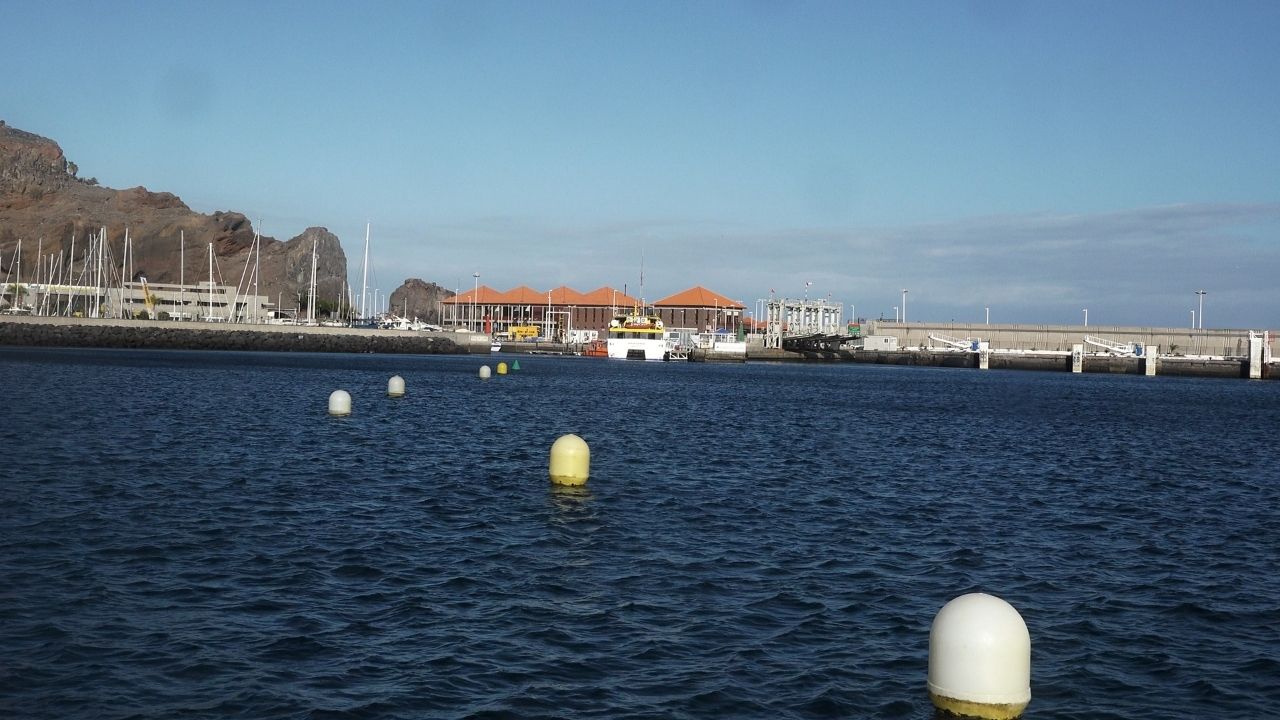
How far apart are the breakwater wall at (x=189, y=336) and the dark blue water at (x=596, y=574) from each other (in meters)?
123

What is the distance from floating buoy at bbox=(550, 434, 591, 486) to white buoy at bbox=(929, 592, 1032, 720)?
17.2 meters

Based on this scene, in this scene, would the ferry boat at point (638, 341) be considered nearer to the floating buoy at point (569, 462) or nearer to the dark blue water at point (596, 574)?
the dark blue water at point (596, 574)

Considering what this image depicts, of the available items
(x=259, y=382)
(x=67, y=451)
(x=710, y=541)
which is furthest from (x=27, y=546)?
(x=259, y=382)

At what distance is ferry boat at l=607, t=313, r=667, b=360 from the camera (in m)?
176

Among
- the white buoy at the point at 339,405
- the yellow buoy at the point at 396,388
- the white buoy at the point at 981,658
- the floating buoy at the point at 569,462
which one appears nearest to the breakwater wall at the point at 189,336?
the yellow buoy at the point at 396,388

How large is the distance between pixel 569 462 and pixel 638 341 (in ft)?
491

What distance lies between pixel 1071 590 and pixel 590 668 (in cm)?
890

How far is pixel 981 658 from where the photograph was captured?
10562 mm

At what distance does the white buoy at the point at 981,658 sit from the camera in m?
10.5

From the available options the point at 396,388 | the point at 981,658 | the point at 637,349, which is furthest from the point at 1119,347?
the point at 981,658

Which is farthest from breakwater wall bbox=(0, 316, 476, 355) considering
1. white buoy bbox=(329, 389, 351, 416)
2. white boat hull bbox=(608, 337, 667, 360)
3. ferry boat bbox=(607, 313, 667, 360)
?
white buoy bbox=(329, 389, 351, 416)

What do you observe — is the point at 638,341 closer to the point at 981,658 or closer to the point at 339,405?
the point at 339,405

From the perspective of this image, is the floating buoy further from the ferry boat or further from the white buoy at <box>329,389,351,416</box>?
the ferry boat

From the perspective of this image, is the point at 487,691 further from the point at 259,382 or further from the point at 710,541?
the point at 259,382
